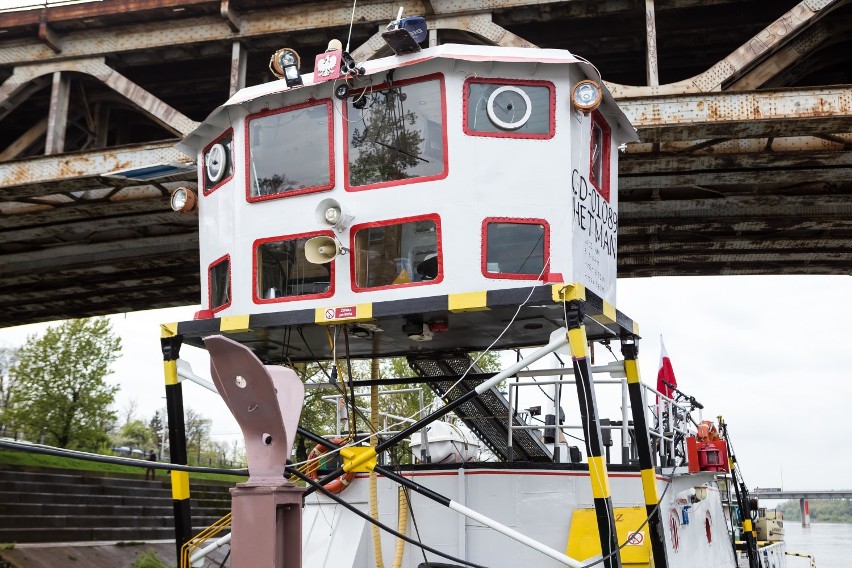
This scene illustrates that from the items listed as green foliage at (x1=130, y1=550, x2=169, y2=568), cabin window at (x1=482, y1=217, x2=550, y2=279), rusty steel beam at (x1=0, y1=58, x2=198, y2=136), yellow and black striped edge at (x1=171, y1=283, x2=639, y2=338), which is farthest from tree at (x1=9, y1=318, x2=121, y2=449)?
cabin window at (x1=482, y1=217, x2=550, y2=279)

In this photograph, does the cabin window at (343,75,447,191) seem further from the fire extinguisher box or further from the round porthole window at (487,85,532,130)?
the fire extinguisher box

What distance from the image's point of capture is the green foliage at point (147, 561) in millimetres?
21681

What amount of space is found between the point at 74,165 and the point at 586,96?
38.6 feet

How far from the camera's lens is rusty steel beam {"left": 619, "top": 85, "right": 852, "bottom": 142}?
15.2 meters

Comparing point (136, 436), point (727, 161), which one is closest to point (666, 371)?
point (727, 161)

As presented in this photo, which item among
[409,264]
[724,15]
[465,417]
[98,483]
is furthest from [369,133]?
[98,483]

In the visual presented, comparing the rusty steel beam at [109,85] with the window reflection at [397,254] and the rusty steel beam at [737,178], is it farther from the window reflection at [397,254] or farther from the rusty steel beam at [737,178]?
the rusty steel beam at [737,178]

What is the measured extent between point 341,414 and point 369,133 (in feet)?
21.0

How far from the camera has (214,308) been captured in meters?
13.1

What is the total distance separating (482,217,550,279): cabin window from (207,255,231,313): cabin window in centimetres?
389

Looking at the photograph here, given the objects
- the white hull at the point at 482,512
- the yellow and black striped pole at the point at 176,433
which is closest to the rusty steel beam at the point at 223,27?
the yellow and black striped pole at the point at 176,433

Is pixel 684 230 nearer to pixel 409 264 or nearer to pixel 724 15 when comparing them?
pixel 724 15

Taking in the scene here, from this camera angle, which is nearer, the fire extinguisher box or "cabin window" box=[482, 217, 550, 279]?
"cabin window" box=[482, 217, 550, 279]

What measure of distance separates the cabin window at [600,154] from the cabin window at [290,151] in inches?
143
